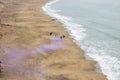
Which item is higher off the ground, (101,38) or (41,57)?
(41,57)

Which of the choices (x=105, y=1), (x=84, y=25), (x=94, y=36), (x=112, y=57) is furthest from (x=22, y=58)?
(x=105, y=1)

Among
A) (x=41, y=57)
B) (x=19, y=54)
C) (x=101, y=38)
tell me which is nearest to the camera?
(x=41, y=57)

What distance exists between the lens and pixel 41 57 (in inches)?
1593

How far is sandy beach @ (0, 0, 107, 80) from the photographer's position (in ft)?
113

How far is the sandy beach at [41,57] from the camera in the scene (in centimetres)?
3438

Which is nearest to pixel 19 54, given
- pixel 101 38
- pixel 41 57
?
pixel 41 57

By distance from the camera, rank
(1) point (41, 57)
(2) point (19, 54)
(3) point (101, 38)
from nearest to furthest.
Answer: (1) point (41, 57)
(2) point (19, 54)
(3) point (101, 38)

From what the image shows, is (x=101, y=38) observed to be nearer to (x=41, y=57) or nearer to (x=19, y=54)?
(x=41, y=57)

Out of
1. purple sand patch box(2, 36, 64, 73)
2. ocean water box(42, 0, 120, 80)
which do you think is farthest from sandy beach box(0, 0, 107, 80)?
ocean water box(42, 0, 120, 80)

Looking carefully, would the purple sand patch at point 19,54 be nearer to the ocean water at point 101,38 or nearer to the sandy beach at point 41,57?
the sandy beach at point 41,57

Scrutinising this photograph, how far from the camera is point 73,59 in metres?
40.1

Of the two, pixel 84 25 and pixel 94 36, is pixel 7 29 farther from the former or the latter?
pixel 84 25

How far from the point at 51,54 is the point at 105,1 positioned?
275 ft

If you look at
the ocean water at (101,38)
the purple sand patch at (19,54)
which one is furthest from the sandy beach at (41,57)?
the ocean water at (101,38)
